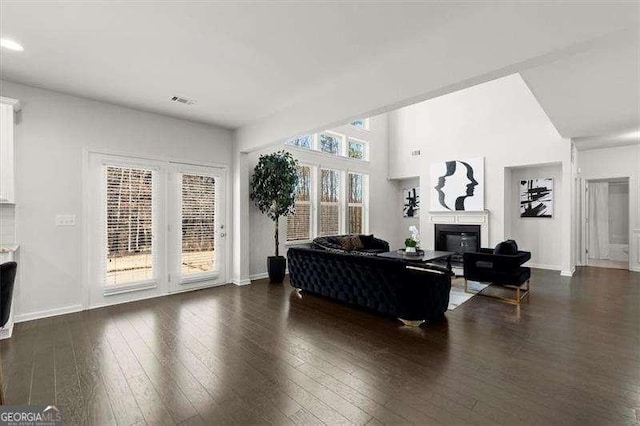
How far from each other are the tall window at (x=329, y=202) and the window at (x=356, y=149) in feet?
2.68

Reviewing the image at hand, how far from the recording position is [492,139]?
7.15 meters

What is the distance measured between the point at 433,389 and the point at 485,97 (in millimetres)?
7207

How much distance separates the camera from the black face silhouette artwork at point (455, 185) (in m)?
7.43

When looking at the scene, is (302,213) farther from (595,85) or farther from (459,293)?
(595,85)

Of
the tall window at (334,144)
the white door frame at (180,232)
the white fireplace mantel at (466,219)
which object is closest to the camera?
the white door frame at (180,232)

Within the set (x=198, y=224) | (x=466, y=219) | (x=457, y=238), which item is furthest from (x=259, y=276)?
(x=466, y=219)

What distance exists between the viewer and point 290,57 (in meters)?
3.12

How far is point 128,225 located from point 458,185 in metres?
7.09

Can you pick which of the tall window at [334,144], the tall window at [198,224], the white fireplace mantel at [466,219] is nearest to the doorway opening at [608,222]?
the white fireplace mantel at [466,219]

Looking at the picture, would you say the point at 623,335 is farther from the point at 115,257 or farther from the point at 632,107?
the point at 115,257

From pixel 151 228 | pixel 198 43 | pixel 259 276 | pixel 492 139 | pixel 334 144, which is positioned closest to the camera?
pixel 198 43

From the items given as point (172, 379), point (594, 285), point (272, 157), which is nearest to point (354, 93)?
point (272, 157)

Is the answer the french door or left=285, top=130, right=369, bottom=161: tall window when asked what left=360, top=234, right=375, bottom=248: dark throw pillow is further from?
the french door

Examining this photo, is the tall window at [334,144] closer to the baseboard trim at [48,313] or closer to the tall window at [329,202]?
the tall window at [329,202]
